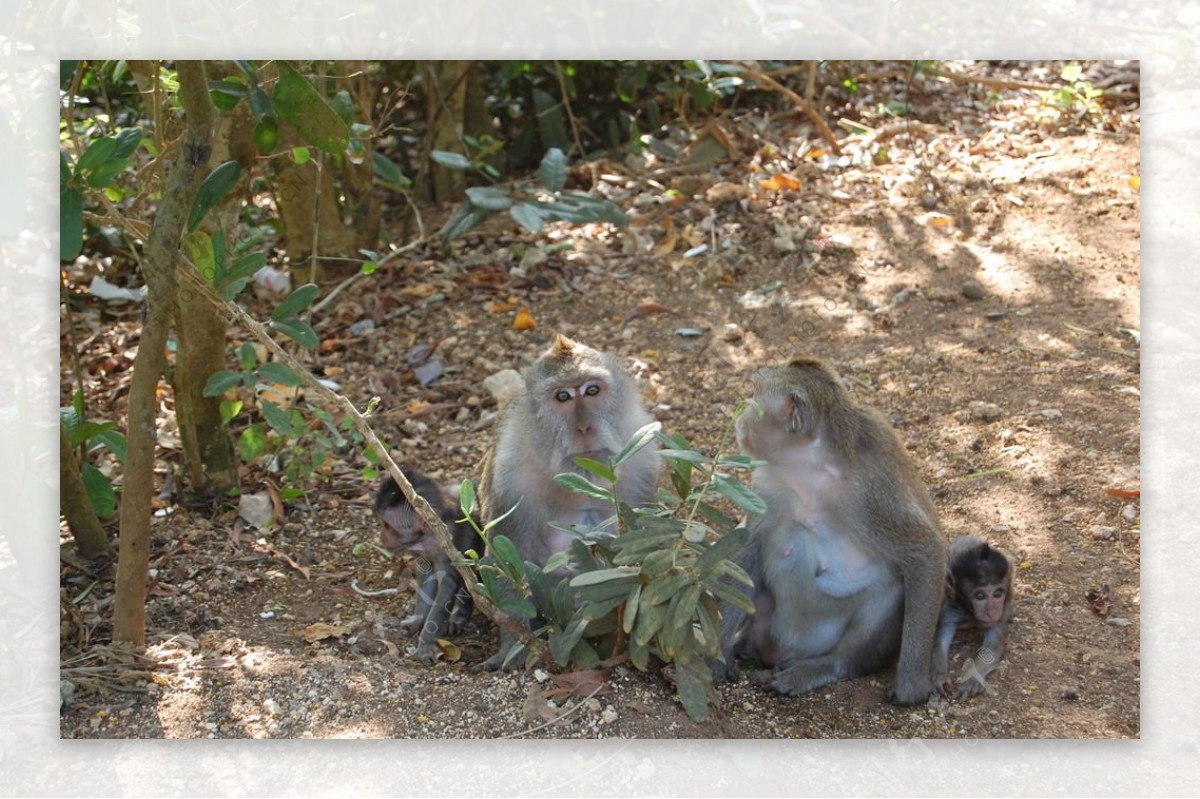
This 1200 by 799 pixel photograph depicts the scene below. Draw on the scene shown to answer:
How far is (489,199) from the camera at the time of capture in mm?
4801

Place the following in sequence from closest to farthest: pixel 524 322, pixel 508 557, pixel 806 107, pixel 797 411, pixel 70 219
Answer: pixel 70 219 < pixel 508 557 < pixel 797 411 < pixel 524 322 < pixel 806 107

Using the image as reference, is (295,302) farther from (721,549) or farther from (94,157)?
(721,549)

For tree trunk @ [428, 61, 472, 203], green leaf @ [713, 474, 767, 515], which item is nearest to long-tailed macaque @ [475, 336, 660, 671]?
green leaf @ [713, 474, 767, 515]

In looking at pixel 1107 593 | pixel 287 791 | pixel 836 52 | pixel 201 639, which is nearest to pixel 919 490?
pixel 1107 593

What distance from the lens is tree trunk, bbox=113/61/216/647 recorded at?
11.8 ft

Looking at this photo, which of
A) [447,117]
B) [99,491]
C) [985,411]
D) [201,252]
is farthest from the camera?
[447,117]

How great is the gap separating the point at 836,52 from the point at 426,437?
245 cm

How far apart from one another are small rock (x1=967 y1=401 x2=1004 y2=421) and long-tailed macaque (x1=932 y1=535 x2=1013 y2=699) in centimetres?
109

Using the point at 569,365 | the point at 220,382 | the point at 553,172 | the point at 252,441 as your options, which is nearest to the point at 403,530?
the point at 252,441

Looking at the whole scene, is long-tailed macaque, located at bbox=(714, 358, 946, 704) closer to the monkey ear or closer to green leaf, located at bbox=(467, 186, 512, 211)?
the monkey ear

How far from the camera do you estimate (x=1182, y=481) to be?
3.87 metres

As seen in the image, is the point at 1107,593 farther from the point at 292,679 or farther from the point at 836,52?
the point at 292,679

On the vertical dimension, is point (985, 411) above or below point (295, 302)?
below

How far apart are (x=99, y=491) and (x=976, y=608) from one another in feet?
9.86
